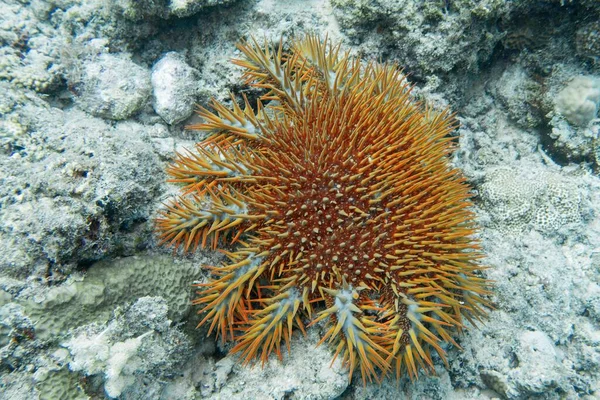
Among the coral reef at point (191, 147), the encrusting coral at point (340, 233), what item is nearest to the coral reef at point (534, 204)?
the coral reef at point (191, 147)

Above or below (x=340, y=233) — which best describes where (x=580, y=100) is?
above

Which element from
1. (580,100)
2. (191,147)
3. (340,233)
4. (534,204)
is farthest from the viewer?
(580,100)

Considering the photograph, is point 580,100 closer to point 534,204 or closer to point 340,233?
point 534,204

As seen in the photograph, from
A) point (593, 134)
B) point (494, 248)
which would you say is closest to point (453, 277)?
point (494, 248)

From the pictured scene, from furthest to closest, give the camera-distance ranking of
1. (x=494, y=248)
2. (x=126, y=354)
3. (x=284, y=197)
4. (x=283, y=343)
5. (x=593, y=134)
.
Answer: (x=593, y=134) < (x=494, y=248) < (x=283, y=343) < (x=284, y=197) < (x=126, y=354)

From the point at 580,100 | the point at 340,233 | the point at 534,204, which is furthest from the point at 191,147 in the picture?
the point at 580,100

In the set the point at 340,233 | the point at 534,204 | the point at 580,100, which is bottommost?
the point at 340,233

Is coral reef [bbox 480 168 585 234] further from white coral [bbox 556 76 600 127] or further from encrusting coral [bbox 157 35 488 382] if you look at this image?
encrusting coral [bbox 157 35 488 382]

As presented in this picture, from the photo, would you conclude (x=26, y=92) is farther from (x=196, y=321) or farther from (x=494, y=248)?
(x=494, y=248)

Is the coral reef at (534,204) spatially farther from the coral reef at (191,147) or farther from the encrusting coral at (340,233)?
the encrusting coral at (340,233)
